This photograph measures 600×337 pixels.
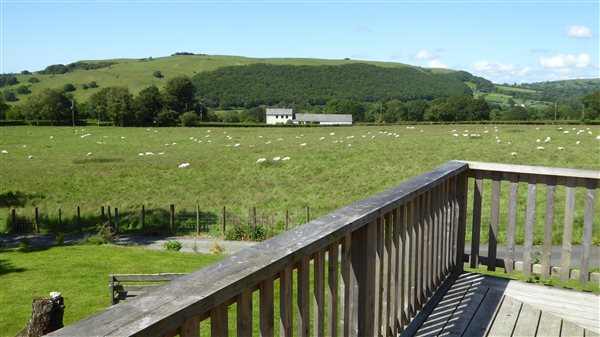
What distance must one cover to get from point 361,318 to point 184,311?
1704mm

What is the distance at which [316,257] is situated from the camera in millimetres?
2441

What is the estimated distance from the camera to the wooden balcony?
161 cm

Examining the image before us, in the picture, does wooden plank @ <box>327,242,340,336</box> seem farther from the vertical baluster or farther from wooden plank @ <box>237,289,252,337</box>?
wooden plank @ <box>237,289,252,337</box>

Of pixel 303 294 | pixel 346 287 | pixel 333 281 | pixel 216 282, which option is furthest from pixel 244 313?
pixel 346 287

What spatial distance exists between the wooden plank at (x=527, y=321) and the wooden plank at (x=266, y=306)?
257 centimetres

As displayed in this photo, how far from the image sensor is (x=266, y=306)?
2021 millimetres

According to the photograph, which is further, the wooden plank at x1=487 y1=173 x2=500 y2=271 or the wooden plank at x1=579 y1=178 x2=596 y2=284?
the wooden plank at x1=487 y1=173 x2=500 y2=271

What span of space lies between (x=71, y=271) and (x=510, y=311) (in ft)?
37.0

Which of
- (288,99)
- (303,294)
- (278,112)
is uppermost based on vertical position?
(288,99)

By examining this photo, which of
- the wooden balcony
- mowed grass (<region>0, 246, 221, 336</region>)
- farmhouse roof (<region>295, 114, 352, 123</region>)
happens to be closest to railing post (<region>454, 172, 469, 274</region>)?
the wooden balcony

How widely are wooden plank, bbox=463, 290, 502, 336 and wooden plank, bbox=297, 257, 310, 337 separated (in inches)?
75.8

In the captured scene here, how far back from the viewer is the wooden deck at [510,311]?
12.9 feet

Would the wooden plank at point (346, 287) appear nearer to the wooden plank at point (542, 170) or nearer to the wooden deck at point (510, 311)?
the wooden deck at point (510, 311)

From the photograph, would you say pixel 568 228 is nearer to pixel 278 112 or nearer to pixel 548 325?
pixel 548 325
